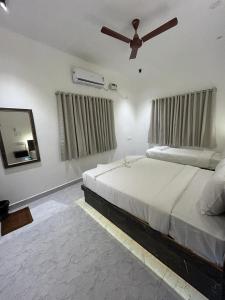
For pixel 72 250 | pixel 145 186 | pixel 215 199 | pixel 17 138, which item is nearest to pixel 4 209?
pixel 17 138

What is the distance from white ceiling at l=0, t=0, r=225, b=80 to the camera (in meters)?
1.71

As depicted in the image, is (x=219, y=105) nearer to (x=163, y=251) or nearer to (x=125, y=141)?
(x=125, y=141)

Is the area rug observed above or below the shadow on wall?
below

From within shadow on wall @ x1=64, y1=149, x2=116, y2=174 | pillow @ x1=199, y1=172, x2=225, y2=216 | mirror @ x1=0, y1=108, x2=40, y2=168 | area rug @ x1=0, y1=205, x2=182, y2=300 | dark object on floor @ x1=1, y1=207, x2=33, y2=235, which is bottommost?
area rug @ x1=0, y1=205, x2=182, y2=300

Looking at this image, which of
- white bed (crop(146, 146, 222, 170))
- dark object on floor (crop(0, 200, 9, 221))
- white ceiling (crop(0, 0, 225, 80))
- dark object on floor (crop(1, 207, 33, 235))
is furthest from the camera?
white bed (crop(146, 146, 222, 170))

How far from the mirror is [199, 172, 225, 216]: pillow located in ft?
8.66

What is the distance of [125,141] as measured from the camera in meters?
4.43

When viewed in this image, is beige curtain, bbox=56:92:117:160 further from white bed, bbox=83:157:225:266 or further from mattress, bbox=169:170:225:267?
mattress, bbox=169:170:225:267

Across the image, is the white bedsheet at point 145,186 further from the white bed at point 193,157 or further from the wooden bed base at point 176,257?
the white bed at point 193,157

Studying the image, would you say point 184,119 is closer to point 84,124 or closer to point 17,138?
point 84,124

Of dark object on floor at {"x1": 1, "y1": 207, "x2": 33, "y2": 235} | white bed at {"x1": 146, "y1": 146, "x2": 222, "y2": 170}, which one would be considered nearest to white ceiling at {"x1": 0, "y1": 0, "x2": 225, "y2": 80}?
white bed at {"x1": 146, "y1": 146, "x2": 222, "y2": 170}

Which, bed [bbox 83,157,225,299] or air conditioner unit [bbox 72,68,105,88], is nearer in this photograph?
bed [bbox 83,157,225,299]

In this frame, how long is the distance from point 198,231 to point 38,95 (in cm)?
297

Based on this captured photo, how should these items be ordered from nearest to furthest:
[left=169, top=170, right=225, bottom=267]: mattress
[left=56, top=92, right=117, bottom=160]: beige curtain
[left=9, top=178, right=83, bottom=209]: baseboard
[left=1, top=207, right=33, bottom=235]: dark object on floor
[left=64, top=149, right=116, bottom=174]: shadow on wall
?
[left=169, top=170, right=225, bottom=267]: mattress < [left=1, top=207, right=33, bottom=235]: dark object on floor < [left=9, top=178, right=83, bottom=209]: baseboard < [left=56, top=92, right=117, bottom=160]: beige curtain < [left=64, top=149, right=116, bottom=174]: shadow on wall
